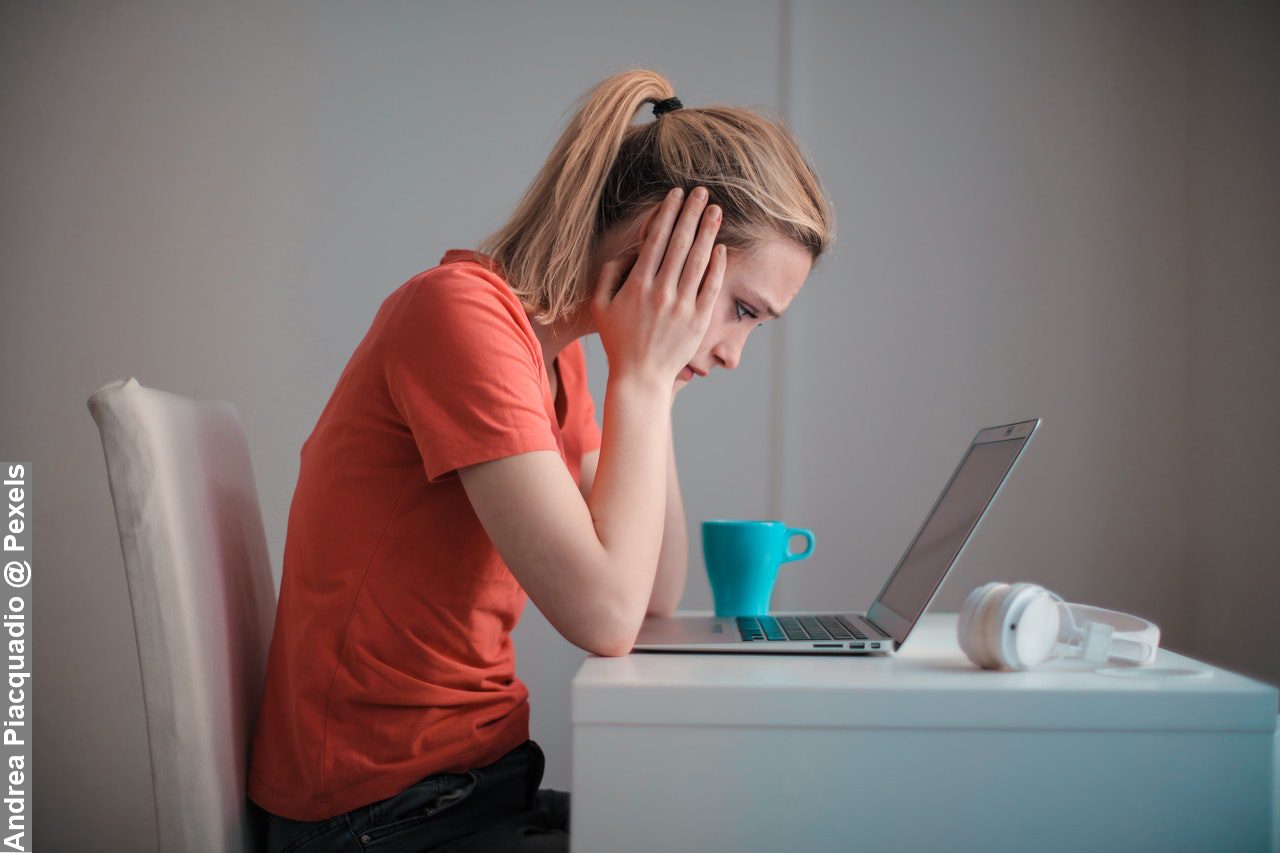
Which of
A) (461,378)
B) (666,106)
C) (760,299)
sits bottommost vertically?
(461,378)

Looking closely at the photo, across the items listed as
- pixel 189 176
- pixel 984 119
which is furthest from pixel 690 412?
pixel 189 176

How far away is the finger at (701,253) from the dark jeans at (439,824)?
471 millimetres

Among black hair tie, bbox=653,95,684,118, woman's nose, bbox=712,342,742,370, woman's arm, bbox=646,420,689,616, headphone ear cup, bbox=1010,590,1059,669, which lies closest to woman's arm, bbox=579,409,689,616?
woman's arm, bbox=646,420,689,616

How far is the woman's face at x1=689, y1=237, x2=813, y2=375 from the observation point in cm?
99

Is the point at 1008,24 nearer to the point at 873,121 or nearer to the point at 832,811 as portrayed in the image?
the point at 873,121

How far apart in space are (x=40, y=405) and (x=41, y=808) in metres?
0.74

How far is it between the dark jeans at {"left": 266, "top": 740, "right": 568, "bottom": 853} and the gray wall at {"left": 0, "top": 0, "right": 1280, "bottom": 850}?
1.02 m

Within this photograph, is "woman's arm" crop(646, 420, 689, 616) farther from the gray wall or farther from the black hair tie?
the gray wall

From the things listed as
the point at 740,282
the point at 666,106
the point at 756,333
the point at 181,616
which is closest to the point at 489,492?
the point at 181,616

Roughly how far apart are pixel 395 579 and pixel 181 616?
0.17m

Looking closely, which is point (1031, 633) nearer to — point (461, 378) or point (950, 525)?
point (950, 525)

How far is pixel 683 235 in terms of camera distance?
951 millimetres

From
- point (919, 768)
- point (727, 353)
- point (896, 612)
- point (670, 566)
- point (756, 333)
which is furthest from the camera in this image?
point (756, 333)

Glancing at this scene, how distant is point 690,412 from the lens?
1.92 meters
